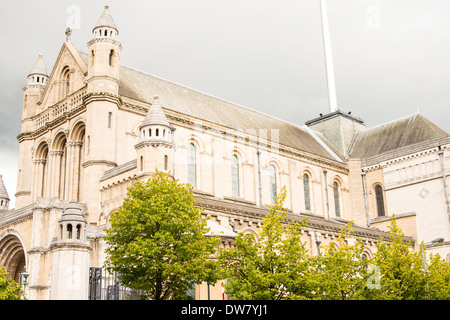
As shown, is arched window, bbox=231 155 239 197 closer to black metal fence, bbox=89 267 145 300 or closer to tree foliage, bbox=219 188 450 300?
tree foliage, bbox=219 188 450 300

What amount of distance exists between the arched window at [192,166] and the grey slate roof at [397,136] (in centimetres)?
2329

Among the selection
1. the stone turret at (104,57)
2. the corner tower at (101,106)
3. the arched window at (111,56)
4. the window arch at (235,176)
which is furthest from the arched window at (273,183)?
the arched window at (111,56)

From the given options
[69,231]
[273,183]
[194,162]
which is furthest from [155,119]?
[273,183]

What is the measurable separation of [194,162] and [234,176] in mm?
4896

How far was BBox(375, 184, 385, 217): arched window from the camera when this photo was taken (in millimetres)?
59944

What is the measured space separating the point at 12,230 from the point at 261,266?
20965mm

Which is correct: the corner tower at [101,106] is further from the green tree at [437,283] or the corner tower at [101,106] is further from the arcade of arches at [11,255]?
the green tree at [437,283]

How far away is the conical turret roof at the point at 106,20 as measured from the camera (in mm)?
44500

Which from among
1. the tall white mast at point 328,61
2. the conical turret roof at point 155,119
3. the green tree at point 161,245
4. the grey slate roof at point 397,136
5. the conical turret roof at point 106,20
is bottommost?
the green tree at point 161,245

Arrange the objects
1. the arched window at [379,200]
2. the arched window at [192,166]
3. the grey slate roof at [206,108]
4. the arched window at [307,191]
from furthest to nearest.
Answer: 1. the arched window at [379,200]
2. the arched window at [307,191]
3. the grey slate roof at [206,108]
4. the arched window at [192,166]

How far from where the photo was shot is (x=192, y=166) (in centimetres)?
4744

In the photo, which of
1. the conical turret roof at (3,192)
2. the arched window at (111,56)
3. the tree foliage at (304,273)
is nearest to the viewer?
the tree foliage at (304,273)

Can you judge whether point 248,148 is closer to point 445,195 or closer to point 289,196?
point 289,196

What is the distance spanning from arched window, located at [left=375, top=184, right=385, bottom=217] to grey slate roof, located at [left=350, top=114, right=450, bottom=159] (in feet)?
12.4
